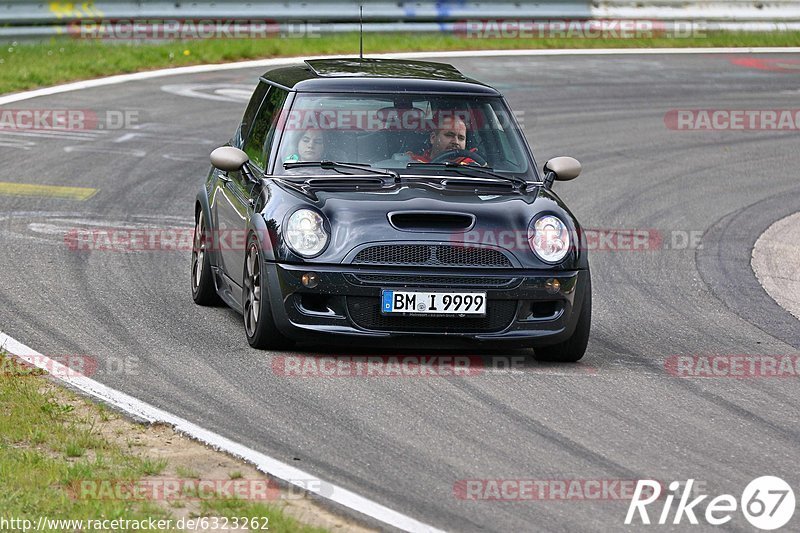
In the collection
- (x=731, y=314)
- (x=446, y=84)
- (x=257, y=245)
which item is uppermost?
(x=446, y=84)

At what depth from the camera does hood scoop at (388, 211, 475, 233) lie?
8.21m

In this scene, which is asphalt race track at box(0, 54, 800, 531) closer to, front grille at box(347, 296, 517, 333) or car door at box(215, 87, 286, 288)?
front grille at box(347, 296, 517, 333)

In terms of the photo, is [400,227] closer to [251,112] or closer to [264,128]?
[264,128]

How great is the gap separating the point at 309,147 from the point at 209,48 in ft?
48.1

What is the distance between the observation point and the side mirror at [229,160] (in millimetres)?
8977

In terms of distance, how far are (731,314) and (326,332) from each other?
3.39 metres

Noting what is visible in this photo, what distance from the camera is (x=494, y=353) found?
8664 millimetres

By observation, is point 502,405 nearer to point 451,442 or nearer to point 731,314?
point 451,442

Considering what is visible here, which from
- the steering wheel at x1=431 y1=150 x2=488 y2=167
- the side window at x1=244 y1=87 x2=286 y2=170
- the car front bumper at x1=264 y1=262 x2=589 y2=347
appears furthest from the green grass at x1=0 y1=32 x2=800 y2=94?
the car front bumper at x1=264 y1=262 x2=589 y2=347

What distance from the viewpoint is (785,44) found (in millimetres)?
26828

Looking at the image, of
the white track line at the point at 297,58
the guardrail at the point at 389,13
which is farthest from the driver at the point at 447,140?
the guardrail at the point at 389,13

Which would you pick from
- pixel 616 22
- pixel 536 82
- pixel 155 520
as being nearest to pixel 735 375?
pixel 155 520

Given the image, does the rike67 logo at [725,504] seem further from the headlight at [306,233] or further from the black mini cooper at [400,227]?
the headlight at [306,233]

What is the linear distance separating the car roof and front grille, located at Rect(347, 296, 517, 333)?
1.70 metres
